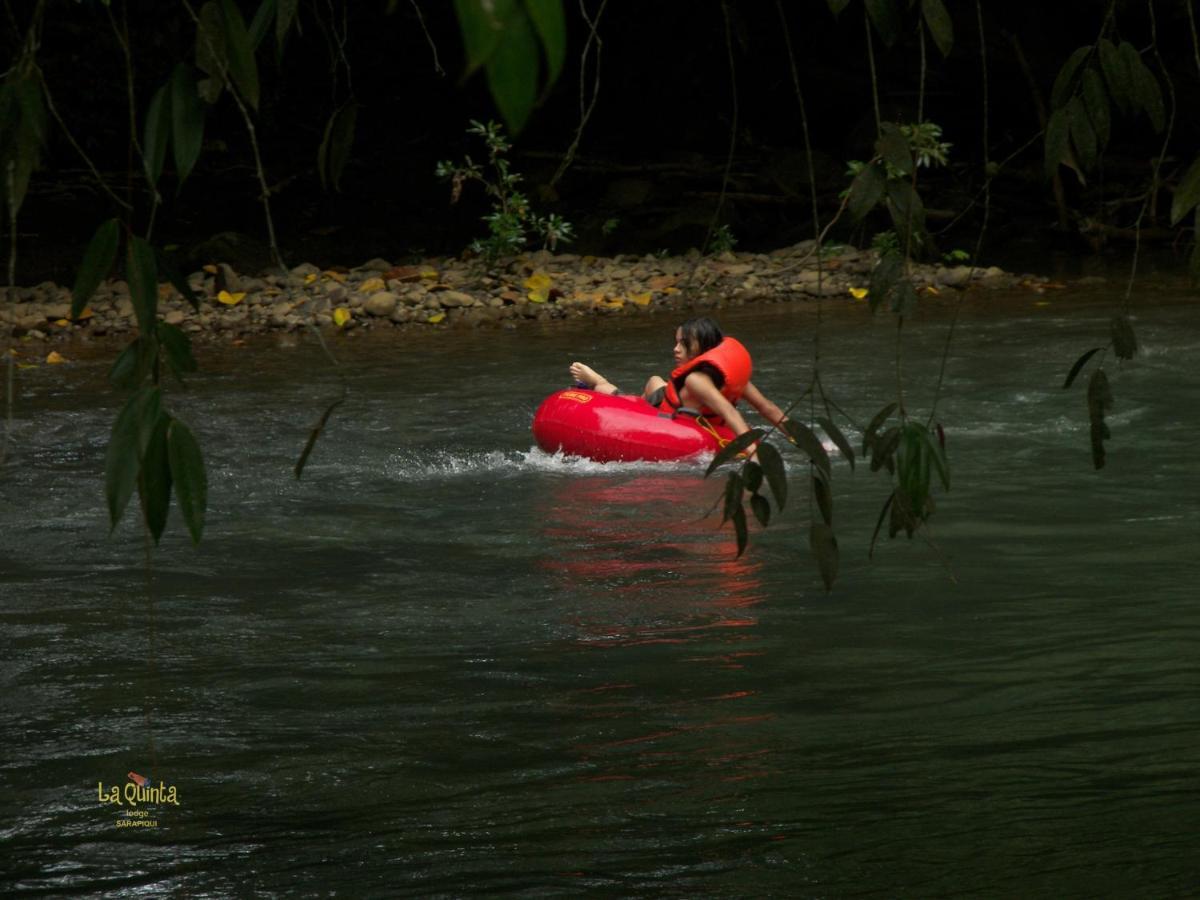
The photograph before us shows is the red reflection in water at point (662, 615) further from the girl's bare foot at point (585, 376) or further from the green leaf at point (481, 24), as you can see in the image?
the green leaf at point (481, 24)

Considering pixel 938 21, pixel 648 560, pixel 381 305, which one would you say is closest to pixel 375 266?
A: pixel 381 305

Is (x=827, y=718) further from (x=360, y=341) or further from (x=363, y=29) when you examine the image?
(x=363, y=29)

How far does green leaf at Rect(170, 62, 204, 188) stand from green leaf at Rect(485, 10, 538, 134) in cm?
77

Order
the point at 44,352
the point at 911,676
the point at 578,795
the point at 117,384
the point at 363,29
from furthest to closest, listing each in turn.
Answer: the point at 363,29, the point at 44,352, the point at 911,676, the point at 578,795, the point at 117,384

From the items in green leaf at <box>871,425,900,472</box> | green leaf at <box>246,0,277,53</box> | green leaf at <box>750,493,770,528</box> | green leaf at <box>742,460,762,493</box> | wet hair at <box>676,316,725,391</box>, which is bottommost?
wet hair at <box>676,316,725,391</box>

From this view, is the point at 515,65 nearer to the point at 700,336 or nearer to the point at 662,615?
the point at 662,615

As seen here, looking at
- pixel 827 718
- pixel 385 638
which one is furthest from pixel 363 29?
pixel 827 718

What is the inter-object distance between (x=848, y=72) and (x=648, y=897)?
17923 millimetres

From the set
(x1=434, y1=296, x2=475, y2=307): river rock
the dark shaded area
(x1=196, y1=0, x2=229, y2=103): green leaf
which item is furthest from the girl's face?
the dark shaded area

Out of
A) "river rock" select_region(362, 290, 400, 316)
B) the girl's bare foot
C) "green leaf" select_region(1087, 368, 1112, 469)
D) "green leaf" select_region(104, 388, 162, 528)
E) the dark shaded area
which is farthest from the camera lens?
the dark shaded area

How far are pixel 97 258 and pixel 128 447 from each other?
0.24m

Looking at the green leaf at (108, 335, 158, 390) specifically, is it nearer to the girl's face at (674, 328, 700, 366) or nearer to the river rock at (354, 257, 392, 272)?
the girl's face at (674, 328, 700, 366)

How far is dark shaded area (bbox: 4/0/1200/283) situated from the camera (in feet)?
60.2

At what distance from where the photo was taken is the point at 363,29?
20.3 metres
